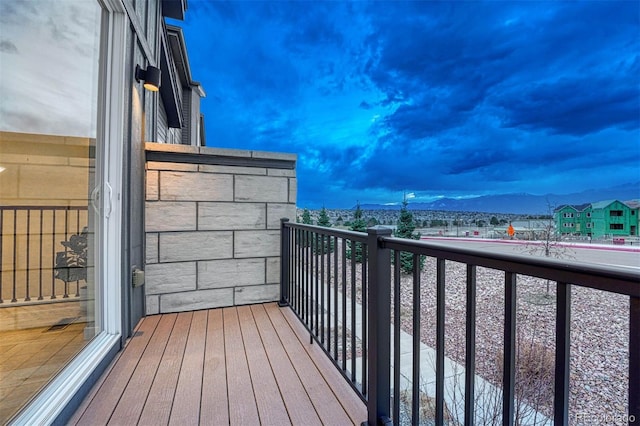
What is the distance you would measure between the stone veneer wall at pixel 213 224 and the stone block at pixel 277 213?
1 centimetres

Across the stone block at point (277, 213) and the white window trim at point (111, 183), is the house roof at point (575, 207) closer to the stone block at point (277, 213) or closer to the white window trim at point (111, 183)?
the stone block at point (277, 213)

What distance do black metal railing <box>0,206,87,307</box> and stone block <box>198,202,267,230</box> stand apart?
1.14 m

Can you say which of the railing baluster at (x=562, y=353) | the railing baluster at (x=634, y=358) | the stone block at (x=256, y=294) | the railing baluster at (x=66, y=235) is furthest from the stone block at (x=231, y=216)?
the railing baluster at (x=634, y=358)

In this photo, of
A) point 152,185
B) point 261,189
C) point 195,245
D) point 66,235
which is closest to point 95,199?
point 66,235

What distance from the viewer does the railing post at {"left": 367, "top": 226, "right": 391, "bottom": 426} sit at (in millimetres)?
1259

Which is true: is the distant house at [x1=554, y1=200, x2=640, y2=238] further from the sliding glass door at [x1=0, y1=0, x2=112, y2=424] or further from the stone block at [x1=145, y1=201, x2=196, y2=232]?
the sliding glass door at [x1=0, y1=0, x2=112, y2=424]

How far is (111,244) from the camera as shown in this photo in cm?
201

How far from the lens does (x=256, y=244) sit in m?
3.07

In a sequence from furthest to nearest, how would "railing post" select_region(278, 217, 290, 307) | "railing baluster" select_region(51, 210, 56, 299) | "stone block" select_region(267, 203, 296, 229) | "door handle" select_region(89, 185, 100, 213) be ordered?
"stone block" select_region(267, 203, 296, 229) < "railing post" select_region(278, 217, 290, 307) < "door handle" select_region(89, 185, 100, 213) < "railing baluster" select_region(51, 210, 56, 299)

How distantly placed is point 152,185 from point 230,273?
110 cm

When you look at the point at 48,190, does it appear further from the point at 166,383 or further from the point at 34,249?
the point at 166,383

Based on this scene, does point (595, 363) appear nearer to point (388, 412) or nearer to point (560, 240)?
point (388, 412)

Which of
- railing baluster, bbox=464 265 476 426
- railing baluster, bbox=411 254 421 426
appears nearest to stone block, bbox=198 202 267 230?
railing baluster, bbox=411 254 421 426

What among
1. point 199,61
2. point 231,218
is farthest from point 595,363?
point 199,61
